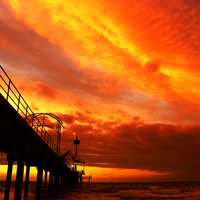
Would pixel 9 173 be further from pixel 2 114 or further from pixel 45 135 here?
pixel 2 114

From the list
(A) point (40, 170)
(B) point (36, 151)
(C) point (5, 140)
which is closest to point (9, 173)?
(B) point (36, 151)

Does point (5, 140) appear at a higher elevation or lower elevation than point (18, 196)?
higher

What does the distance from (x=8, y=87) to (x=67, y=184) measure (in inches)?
3161

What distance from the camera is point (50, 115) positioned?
43.7 meters

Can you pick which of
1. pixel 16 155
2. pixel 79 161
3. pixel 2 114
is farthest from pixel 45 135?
pixel 79 161

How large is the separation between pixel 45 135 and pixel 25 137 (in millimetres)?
8435

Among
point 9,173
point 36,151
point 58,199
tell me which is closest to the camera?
point 9,173

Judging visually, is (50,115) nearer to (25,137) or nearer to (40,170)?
(40,170)

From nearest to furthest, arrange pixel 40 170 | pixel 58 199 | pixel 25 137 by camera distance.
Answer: pixel 25 137 → pixel 40 170 → pixel 58 199

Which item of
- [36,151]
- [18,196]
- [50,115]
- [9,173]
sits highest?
[50,115]

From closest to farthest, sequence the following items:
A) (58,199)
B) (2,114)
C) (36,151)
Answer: (2,114) → (36,151) → (58,199)

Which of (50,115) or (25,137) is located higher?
(50,115)

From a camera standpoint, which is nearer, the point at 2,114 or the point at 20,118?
the point at 2,114

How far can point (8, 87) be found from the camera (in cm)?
2228
